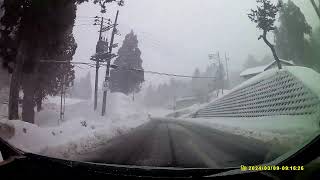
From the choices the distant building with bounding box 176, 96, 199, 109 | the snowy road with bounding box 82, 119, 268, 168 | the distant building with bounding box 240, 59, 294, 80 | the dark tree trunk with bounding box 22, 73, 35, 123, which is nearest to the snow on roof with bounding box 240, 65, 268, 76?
the distant building with bounding box 240, 59, 294, 80

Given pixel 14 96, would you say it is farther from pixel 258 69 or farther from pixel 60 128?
pixel 258 69

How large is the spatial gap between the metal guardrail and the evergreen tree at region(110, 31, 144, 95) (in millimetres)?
1196

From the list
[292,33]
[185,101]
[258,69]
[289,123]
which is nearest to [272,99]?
[289,123]

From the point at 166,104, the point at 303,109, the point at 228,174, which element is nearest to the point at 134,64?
the point at 166,104

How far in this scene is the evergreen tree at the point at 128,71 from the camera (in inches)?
143

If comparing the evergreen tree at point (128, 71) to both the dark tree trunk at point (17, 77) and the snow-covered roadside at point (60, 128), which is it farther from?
the dark tree trunk at point (17, 77)

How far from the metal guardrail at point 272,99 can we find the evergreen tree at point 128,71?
1.20 m

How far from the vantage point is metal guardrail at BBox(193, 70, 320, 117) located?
7.69ft

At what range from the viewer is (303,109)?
7.72 feet

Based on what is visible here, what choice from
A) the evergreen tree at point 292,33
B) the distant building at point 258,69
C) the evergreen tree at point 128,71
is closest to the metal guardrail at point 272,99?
the distant building at point 258,69

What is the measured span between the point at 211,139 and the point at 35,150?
6.72 feet

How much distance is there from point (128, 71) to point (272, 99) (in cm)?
205

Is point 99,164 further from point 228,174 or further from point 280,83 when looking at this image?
point 280,83

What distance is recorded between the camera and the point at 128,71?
403cm
